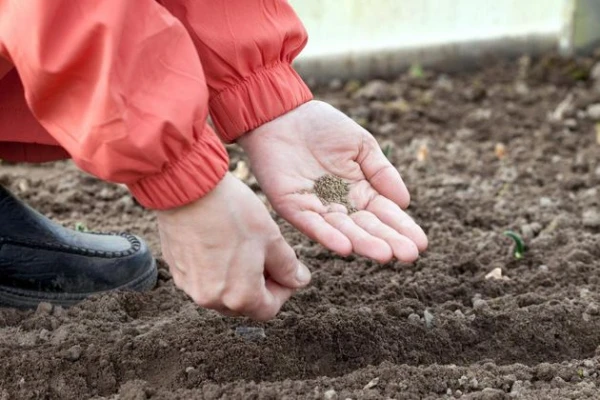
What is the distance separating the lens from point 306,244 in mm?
2301

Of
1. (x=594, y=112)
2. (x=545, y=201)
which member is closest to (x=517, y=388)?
(x=545, y=201)

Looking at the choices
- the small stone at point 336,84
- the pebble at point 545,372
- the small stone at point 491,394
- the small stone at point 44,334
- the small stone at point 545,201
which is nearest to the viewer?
the small stone at point 491,394

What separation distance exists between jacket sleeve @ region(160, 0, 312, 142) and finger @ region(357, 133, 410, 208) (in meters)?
0.16

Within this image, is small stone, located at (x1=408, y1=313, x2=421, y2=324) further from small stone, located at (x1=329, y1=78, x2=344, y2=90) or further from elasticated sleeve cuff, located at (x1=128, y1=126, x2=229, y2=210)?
small stone, located at (x1=329, y1=78, x2=344, y2=90)

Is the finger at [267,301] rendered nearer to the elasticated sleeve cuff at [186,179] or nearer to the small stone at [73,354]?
the elasticated sleeve cuff at [186,179]

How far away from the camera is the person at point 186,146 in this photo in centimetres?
137

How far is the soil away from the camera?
5.58 ft

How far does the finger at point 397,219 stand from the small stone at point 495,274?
48cm

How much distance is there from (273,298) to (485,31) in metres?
2.41

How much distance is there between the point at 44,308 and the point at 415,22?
2186 mm

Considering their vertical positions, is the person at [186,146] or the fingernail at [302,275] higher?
the person at [186,146]

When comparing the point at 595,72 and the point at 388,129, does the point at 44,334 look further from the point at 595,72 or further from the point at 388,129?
the point at 595,72

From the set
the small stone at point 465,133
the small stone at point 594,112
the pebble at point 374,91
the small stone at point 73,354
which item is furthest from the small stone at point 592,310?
the pebble at point 374,91

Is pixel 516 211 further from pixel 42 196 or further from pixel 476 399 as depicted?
pixel 42 196
